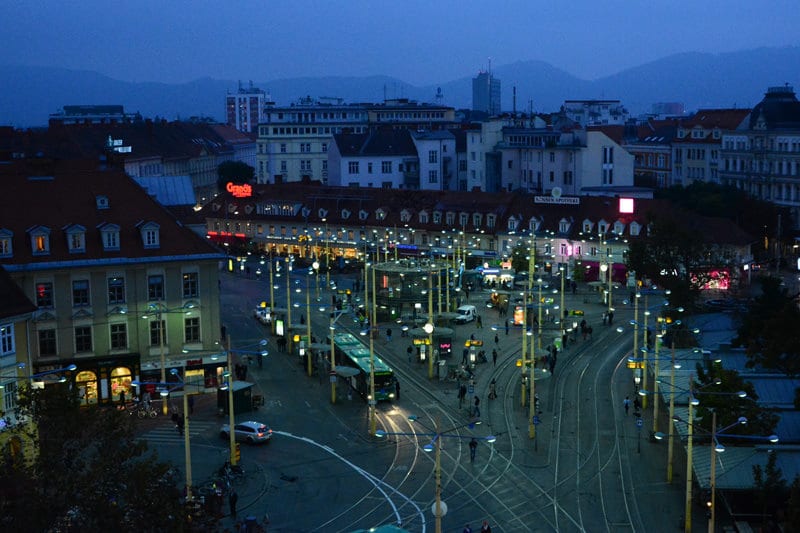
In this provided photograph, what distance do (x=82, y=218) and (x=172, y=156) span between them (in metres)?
107

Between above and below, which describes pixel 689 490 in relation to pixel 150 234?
below

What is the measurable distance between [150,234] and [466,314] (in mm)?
29996

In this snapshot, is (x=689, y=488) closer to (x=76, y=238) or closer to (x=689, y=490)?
(x=689, y=490)

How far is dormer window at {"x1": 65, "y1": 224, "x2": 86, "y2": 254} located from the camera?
5709cm

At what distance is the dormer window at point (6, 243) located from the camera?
55.8 m

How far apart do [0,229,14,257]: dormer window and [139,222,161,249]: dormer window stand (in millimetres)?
6777

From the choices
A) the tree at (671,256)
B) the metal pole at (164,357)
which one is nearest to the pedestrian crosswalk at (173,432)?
the metal pole at (164,357)

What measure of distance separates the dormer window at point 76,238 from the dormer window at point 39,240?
1.12 metres

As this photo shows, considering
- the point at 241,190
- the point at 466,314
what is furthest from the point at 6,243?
the point at 241,190

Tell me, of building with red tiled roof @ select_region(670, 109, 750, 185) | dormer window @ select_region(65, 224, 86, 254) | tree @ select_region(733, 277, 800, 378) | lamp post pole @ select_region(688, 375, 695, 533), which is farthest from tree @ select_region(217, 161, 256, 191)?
lamp post pole @ select_region(688, 375, 695, 533)

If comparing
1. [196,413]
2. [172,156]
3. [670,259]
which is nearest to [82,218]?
[196,413]

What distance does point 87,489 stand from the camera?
2680 centimetres

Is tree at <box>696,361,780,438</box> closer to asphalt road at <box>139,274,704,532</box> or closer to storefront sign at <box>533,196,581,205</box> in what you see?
asphalt road at <box>139,274,704,532</box>

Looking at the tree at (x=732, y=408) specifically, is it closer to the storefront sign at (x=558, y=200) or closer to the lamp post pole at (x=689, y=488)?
the lamp post pole at (x=689, y=488)
